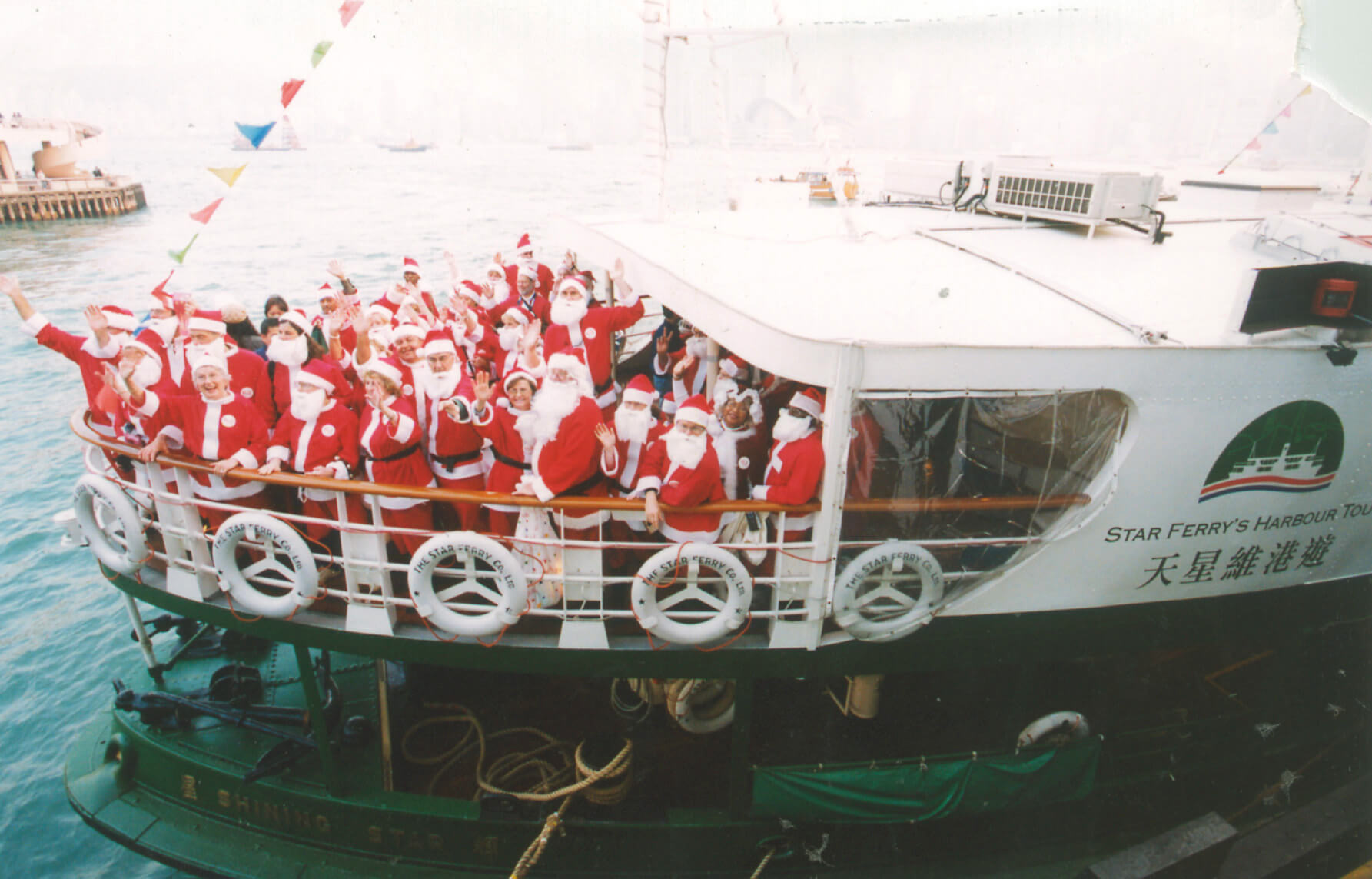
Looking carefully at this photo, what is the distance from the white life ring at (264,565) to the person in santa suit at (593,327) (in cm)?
345

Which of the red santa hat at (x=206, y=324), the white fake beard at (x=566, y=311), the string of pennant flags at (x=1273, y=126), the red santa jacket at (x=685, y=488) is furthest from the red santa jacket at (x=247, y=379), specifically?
the string of pennant flags at (x=1273, y=126)

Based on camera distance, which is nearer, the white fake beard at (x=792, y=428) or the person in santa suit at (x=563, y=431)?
the white fake beard at (x=792, y=428)

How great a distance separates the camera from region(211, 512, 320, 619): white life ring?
473 centimetres

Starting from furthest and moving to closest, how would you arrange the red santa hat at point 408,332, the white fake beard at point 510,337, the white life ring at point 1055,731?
the white fake beard at point 510,337 < the white life ring at point 1055,731 < the red santa hat at point 408,332

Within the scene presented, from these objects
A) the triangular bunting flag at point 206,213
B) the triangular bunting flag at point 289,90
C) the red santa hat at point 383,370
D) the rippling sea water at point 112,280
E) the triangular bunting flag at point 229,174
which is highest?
the triangular bunting flag at point 289,90

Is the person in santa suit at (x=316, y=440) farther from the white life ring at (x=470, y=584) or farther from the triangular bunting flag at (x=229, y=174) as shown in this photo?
the triangular bunting flag at (x=229, y=174)

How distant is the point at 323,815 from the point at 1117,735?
6.38 meters

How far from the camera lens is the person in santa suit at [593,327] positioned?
745 centimetres

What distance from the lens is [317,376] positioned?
5.18 meters

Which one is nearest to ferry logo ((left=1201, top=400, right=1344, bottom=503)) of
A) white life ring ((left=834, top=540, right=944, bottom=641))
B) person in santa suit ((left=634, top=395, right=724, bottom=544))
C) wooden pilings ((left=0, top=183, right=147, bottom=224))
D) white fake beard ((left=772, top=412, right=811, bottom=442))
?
white life ring ((left=834, top=540, right=944, bottom=641))

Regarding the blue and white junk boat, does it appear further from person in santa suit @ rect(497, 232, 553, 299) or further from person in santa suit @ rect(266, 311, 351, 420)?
person in santa suit @ rect(497, 232, 553, 299)

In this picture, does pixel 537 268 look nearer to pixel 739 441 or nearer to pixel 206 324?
pixel 206 324

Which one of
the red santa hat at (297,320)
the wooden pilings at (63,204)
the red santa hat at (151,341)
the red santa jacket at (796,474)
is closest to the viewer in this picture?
the red santa jacket at (796,474)

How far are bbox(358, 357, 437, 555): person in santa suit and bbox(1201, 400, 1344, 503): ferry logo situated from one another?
5316 millimetres
